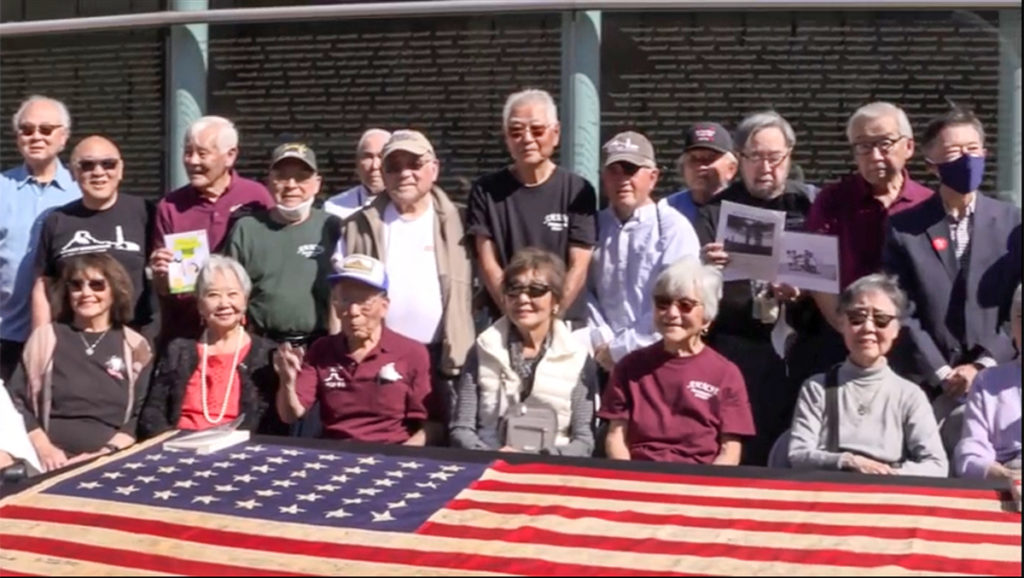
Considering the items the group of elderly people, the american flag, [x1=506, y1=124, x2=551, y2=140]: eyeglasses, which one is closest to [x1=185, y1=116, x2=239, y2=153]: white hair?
the group of elderly people

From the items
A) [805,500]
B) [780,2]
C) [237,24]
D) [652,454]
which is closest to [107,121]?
[237,24]

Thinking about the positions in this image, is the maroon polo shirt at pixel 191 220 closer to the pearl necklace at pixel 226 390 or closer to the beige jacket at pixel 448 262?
the pearl necklace at pixel 226 390

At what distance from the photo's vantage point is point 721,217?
6789 mm

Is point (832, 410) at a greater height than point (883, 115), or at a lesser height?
lesser

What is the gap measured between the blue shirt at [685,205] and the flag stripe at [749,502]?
1780 mm

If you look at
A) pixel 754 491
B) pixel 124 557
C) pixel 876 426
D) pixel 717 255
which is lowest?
pixel 124 557

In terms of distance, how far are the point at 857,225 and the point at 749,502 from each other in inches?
65.0

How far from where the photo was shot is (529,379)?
258 inches

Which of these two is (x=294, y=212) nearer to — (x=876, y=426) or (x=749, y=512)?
(x=876, y=426)

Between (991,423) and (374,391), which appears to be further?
(374,391)

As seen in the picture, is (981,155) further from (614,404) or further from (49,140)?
(49,140)

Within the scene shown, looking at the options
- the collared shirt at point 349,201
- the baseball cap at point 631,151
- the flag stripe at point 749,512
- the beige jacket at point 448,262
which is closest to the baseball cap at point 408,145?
the beige jacket at point 448,262

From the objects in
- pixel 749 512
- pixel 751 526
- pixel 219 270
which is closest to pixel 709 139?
pixel 219 270

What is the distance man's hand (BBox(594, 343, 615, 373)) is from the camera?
6.80 meters
